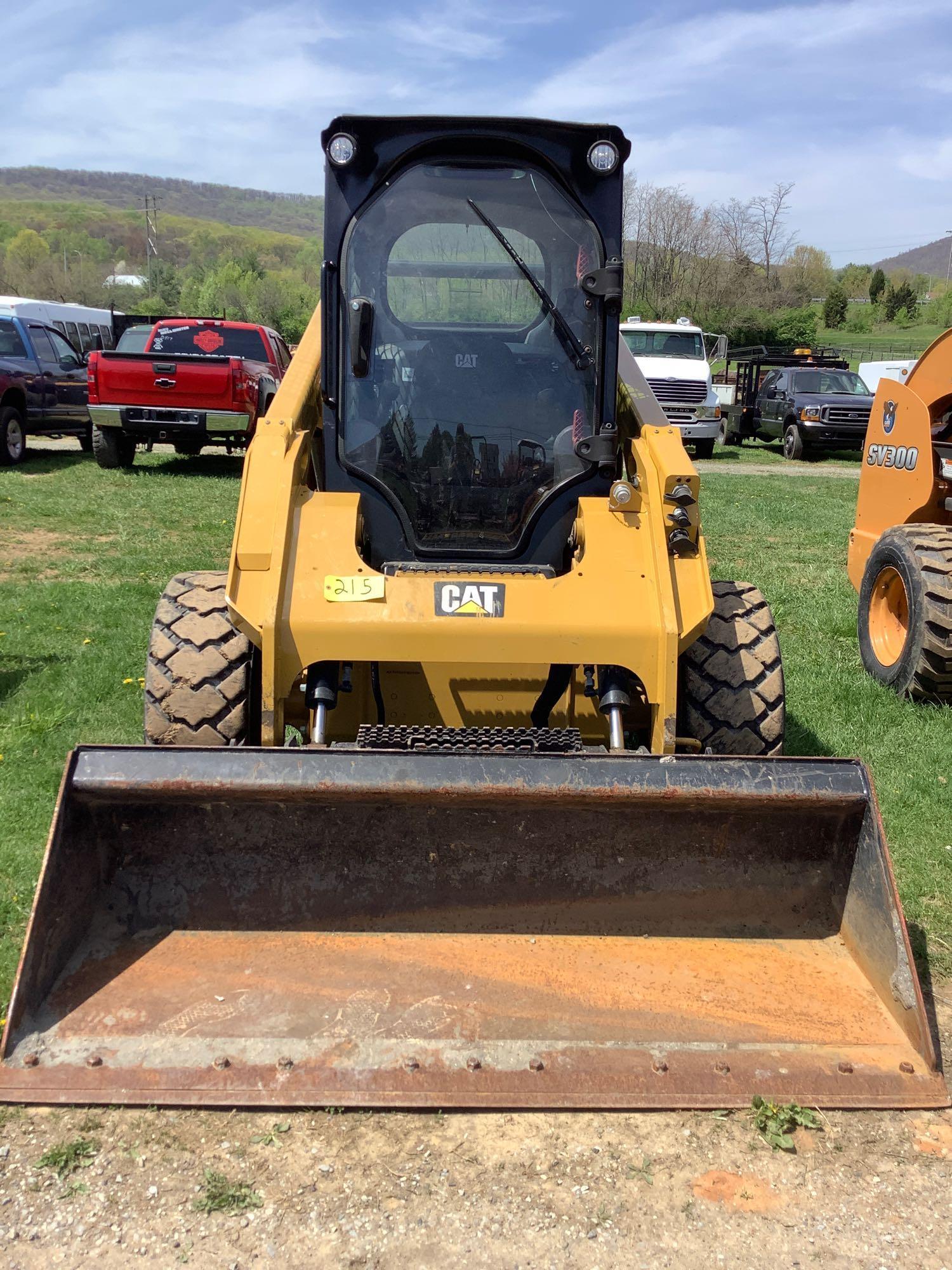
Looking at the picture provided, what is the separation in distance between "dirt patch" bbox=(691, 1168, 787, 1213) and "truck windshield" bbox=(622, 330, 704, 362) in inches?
736

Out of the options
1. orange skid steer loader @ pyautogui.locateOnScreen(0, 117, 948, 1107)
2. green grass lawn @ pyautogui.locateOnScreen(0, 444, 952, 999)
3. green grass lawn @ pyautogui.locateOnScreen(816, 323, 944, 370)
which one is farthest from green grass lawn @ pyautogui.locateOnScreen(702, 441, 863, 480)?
green grass lawn @ pyautogui.locateOnScreen(816, 323, 944, 370)

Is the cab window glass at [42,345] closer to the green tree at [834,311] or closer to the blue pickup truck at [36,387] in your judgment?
the blue pickup truck at [36,387]

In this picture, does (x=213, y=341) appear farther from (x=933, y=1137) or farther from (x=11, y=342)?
(x=933, y=1137)

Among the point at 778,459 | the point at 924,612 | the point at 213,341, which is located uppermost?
the point at 213,341

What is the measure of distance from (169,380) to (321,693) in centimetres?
1108

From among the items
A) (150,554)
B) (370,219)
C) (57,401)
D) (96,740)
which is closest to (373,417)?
(370,219)

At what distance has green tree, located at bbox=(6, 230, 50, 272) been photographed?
332ft

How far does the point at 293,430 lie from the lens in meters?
4.19

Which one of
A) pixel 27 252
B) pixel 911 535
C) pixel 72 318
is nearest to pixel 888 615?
pixel 911 535

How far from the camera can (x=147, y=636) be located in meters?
6.86

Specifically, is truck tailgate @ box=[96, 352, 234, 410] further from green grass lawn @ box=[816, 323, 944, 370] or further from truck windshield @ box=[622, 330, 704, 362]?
green grass lawn @ box=[816, 323, 944, 370]

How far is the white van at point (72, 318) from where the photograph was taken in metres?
24.3

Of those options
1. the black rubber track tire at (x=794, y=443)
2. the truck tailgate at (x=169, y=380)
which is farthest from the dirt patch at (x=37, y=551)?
the black rubber track tire at (x=794, y=443)

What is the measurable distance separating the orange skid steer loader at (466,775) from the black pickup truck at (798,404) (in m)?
17.2
